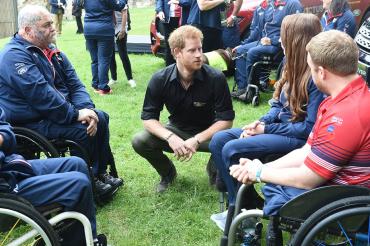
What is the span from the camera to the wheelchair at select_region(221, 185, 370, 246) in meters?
2.13

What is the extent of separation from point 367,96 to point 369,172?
1.13 ft

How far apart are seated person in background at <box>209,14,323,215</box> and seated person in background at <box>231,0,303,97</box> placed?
10.2 ft

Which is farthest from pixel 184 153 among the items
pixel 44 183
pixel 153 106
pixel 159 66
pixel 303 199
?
pixel 159 66

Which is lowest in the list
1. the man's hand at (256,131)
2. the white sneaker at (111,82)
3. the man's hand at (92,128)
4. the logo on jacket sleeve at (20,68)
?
the white sneaker at (111,82)

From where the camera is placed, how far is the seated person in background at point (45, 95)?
3.53m

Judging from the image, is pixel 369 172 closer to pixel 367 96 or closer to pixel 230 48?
pixel 367 96

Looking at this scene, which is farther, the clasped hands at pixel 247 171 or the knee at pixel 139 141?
the knee at pixel 139 141

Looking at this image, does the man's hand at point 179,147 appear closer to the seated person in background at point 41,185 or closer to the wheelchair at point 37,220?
the seated person in background at point 41,185

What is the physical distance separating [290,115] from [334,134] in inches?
42.6

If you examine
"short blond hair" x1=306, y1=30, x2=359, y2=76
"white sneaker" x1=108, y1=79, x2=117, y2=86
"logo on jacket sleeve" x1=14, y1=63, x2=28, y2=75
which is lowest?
"white sneaker" x1=108, y1=79, x2=117, y2=86

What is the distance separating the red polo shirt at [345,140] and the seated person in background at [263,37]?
13.3ft

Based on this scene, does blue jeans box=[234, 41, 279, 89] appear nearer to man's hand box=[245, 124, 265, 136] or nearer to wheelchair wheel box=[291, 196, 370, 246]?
man's hand box=[245, 124, 265, 136]

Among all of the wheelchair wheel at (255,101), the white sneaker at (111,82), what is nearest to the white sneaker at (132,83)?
the white sneaker at (111,82)

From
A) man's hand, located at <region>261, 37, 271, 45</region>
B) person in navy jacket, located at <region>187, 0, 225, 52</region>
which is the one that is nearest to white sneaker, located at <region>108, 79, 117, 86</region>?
person in navy jacket, located at <region>187, 0, 225, 52</region>
